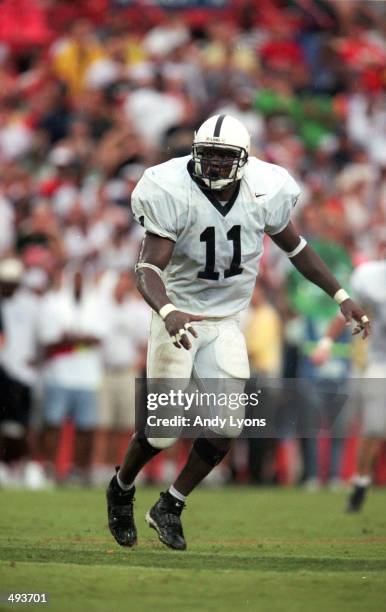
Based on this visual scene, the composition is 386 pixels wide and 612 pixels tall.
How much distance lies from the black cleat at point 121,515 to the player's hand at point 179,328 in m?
0.95

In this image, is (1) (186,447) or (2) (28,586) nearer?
(2) (28,586)

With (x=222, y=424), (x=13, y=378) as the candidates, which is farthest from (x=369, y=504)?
(x=222, y=424)

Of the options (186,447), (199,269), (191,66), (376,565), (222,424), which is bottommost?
(186,447)

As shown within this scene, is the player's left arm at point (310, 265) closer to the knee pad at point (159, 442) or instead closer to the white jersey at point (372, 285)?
the knee pad at point (159, 442)

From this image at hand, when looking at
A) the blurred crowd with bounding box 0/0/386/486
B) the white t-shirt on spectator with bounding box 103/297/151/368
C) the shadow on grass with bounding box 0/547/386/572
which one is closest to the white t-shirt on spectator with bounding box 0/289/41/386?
the blurred crowd with bounding box 0/0/386/486

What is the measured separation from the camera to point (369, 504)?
35.5ft

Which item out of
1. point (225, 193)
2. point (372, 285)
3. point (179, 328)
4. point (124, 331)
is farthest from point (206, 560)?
point (124, 331)

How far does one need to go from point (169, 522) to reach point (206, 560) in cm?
44

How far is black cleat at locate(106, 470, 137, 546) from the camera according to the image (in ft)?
23.2

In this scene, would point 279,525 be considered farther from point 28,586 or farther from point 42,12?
point 42,12

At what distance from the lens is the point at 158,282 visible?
6719 mm

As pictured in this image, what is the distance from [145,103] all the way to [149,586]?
9458mm

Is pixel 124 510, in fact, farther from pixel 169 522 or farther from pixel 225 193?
pixel 225 193

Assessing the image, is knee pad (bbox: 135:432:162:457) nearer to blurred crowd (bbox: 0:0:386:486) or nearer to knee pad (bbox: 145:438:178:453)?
knee pad (bbox: 145:438:178:453)
